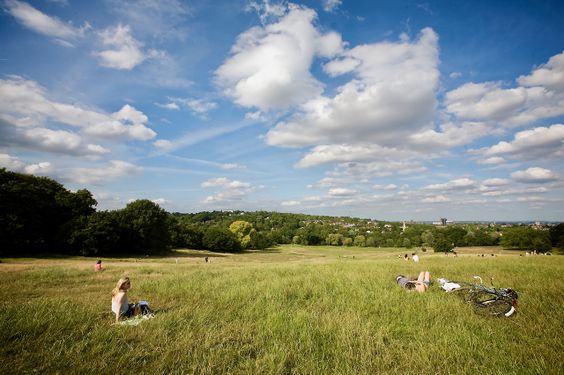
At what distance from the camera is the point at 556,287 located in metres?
10.9

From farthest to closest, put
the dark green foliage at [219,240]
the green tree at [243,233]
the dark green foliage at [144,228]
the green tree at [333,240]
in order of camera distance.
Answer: the green tree at [333,240] < the green tree at [243,233] < the dark green foliage at [219,240] < the dark green foliage at [144,228]

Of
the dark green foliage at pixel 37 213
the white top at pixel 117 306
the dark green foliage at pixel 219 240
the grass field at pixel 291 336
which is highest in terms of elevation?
the dark green foliage at pixel 37 213

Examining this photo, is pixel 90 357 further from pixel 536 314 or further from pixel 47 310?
pixel 536 314

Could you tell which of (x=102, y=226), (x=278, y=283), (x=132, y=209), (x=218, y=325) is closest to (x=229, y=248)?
(x=132, y=209)

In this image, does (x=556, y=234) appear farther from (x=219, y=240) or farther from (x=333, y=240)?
(x=219, y=240)

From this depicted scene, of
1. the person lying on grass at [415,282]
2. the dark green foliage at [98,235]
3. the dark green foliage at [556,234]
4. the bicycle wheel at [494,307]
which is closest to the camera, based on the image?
the bicycle wheel at [494,307]

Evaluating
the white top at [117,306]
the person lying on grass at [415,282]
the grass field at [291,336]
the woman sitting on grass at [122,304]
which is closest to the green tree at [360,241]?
the person lying on grass at [415,282]

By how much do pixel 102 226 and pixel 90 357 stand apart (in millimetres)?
50775

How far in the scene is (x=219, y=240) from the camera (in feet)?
260

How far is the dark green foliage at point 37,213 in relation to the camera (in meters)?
39.2

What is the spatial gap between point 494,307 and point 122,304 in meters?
10.9

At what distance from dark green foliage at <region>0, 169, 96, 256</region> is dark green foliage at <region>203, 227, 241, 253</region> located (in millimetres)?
31745

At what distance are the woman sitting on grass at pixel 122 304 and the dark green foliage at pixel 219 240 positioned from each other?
72102mm

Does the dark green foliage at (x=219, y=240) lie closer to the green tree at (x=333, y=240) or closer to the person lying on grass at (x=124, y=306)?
the green tree at (x=333, y=240)
